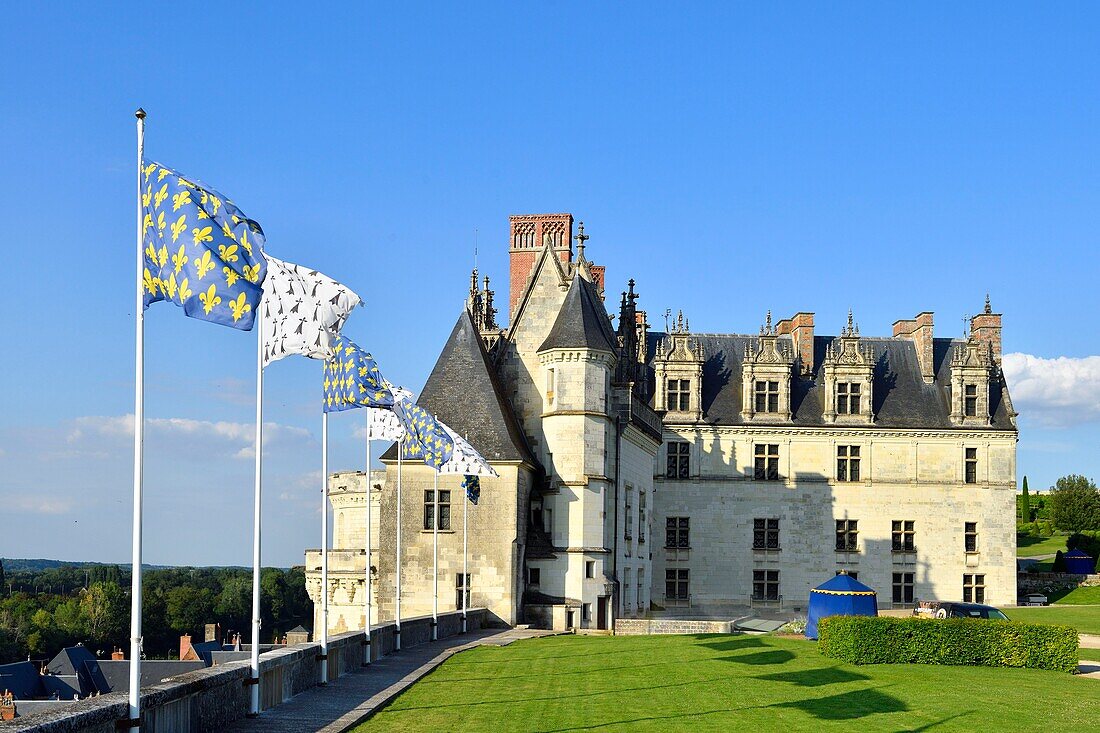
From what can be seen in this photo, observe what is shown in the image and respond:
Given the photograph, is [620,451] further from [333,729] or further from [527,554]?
[333,729]

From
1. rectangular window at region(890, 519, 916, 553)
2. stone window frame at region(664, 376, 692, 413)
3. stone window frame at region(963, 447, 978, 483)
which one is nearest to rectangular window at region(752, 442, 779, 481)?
stone window frame at region(664, 376, 692, 413)

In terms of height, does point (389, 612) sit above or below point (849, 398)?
below

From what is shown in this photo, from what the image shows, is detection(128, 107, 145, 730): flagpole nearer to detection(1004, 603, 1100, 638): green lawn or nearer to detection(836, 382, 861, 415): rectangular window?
detection(1004, 603, 1100, 638): green lawn

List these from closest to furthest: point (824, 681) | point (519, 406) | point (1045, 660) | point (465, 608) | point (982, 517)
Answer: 1. point (824, 681)
2. point (1045, 660)
3. point (465, 608)
4. point (519, 406)
5. point (982, 517)

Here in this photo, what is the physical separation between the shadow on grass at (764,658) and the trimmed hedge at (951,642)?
0.89 meters

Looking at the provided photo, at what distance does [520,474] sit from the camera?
35406 mm

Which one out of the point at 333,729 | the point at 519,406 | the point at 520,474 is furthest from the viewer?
the point at 519,406

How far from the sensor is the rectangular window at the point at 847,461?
50156 mm

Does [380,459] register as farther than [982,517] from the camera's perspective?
No

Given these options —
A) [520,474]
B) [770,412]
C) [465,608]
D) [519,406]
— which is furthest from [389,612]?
[770,412]

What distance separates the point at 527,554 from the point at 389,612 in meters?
4.49

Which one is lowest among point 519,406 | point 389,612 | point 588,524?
point 389,612

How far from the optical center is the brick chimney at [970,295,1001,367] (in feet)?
171

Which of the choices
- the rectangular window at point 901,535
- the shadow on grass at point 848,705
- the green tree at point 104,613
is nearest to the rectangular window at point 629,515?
the rectangular window at point 901,535
